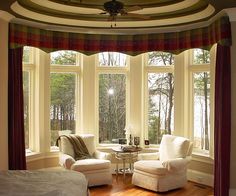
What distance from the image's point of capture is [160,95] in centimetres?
648

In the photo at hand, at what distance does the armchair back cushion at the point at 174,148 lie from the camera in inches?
213

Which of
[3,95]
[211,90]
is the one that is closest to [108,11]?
[3,95]

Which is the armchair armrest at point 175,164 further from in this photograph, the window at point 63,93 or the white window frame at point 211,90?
the window at point 63,93

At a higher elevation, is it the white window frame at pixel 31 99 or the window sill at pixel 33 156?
the white window frame at pixel 31 99

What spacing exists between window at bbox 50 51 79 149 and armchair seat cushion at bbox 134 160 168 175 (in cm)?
168

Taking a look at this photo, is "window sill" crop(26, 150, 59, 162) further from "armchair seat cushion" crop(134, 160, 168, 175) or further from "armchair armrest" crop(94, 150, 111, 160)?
"armchair seat cushion" crop(134, 160, 168, 175)

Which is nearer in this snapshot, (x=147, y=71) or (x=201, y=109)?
(x=201, y=109)

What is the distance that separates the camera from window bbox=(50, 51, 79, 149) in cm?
630

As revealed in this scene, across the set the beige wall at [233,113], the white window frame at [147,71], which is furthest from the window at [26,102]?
the beige wall at [233,113]

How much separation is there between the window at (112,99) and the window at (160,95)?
1.70 ft

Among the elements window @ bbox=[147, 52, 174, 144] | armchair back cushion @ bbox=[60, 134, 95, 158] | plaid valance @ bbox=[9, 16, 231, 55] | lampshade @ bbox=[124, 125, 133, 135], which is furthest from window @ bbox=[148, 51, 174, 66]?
armchair back cushion @ bbox=[60, 134, 95, 158]

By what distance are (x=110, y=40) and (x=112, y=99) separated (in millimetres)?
1166

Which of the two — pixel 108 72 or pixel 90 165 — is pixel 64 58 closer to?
pixel 108 72

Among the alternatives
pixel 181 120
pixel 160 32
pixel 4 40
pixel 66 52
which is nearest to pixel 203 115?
pixel 181 120
